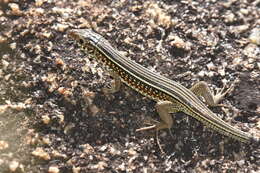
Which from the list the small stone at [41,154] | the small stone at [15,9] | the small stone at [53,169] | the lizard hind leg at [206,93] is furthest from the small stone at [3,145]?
the lizard hind leg at [206,93]

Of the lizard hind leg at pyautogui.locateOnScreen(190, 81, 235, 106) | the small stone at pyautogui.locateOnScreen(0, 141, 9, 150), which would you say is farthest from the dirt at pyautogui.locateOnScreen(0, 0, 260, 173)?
the lizard hind leg at pyautogui.locateOnScreen(190, 81, 235, 106)

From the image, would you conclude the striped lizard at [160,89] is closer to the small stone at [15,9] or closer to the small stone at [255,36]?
→ the small stone at [255,36]

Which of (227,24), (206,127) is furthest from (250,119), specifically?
(227,24)

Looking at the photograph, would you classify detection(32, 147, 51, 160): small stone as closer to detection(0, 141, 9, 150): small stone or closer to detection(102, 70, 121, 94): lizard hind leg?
detection(0, 141, 9, 150): small stone

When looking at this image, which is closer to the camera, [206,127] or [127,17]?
[206,127]

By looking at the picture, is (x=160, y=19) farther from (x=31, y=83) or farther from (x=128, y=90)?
(x=31, y=83)

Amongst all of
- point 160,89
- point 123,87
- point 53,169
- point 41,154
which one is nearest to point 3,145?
point 41,154
